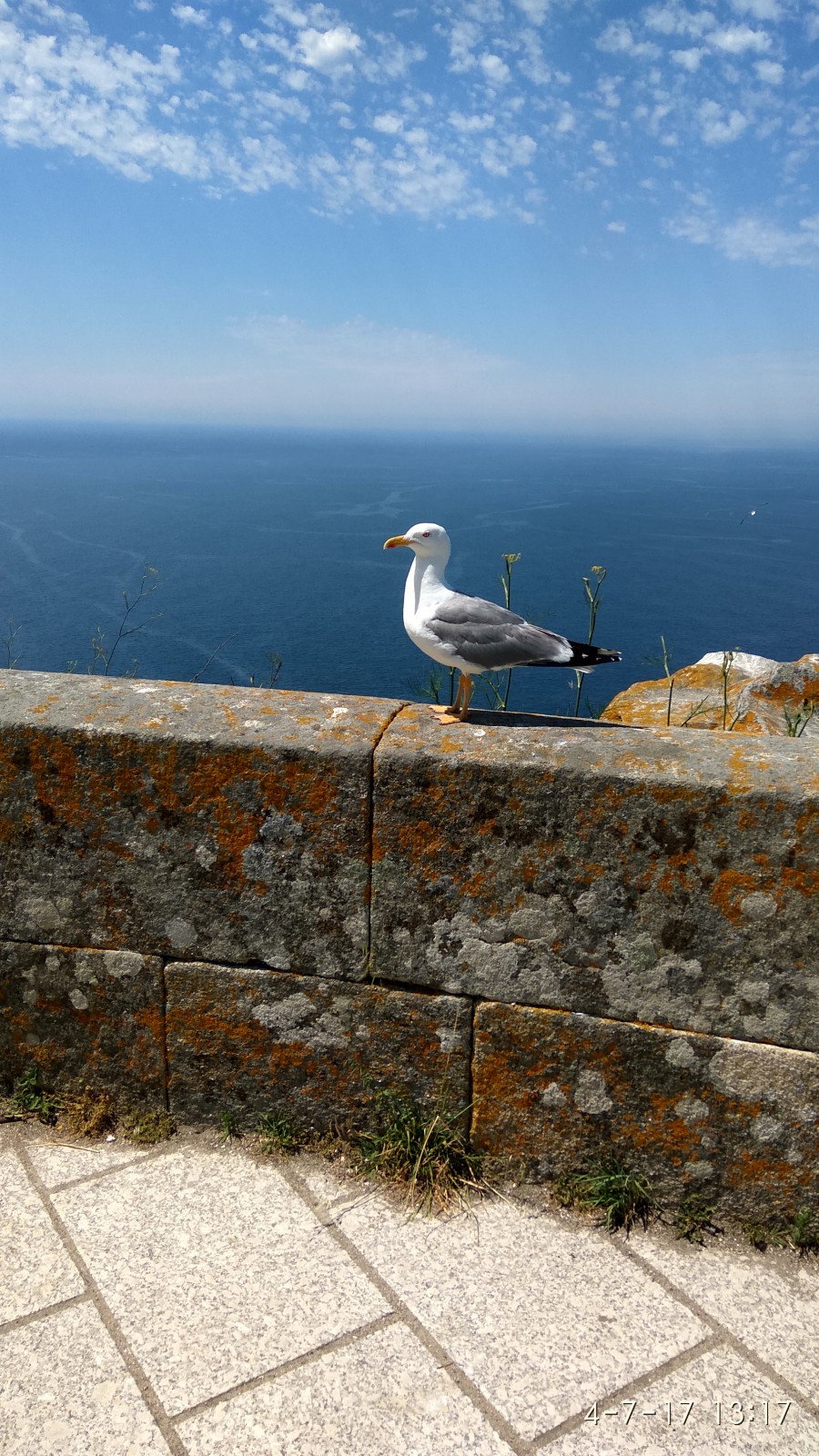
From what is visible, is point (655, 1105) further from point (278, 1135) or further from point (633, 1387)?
point (278, 1135)

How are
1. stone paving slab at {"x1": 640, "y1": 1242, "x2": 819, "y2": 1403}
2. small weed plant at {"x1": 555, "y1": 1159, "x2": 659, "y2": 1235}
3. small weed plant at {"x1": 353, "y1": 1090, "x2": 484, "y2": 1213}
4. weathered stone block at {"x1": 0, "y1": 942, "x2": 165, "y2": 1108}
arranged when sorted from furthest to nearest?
1. weathered stone block at {"x1": 0, "y1": 942, "x2": 165, "y2": 1108}
2. small weed plant at {"x1": 353, "y1": 1090, "x2": 484, "y2": 1213}
3. small weed plant at {"x1": 555, "y1": 1159, "x2": 659, "y2": 1235}
4. stone paving slab at {"x1": 640, "y1": 1242, "x2": 819, "y2": 1403}

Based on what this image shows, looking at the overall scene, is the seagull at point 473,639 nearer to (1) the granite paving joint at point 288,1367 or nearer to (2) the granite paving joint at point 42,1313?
(1) the granite paving joint at point 288,1367

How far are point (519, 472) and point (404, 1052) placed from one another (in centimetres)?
16645

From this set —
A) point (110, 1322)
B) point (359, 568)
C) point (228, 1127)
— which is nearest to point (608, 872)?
point (228, 1127)

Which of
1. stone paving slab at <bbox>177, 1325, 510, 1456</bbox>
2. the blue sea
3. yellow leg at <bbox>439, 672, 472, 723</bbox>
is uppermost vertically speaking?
yellow leg at <bbox>439, 672, 472, 723</bbox>

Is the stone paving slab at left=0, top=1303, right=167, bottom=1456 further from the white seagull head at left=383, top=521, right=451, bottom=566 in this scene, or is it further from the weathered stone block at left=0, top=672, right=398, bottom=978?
the white seagull head at left=383, top=521, right=451, bottom=566

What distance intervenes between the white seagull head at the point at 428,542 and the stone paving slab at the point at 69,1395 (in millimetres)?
2291

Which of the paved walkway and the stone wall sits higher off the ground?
the stone wall

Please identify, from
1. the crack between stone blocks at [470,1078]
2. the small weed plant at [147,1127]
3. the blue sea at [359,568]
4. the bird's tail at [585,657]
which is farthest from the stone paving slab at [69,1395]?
the blue sea at [359,568]

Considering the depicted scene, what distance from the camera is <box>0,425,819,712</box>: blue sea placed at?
39.2m

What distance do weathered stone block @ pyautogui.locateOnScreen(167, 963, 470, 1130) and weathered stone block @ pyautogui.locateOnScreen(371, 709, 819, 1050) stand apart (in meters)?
0.16

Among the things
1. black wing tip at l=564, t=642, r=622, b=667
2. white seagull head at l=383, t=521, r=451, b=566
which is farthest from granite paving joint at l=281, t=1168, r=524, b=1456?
white seagull head at l=383, t=521, r=451, b=566

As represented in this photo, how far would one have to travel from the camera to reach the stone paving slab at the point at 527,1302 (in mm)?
2125

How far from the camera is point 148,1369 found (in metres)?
2.13
